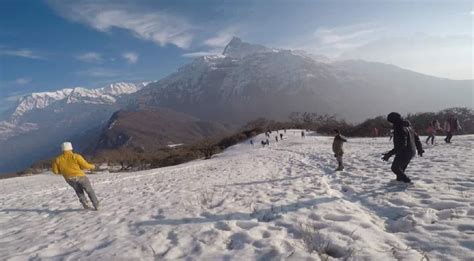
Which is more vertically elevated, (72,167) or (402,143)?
(402,143)

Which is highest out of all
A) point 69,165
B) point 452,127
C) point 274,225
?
point 452,127

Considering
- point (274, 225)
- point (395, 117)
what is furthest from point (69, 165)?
point (395, 117)

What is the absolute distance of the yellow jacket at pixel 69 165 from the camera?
34.3 ft

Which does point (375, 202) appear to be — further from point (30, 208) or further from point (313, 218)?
point (30, 208)

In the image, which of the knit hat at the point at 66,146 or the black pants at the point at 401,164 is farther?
the knit hat at the point at 66,146

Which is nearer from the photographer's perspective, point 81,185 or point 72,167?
point 72,167

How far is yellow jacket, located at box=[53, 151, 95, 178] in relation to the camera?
10461mm

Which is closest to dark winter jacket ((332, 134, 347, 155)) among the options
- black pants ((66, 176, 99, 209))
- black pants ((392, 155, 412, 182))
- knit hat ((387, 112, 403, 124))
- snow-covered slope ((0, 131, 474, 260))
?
snow-covered slope ((0, 131, 474, 260))

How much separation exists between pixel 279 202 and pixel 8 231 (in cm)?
764

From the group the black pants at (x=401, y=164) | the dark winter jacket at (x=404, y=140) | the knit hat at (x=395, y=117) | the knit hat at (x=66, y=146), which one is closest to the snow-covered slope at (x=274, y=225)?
the black pants at (x=401, y=164)

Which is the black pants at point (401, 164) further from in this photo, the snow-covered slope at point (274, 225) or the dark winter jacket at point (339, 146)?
the dark winter jacket at point (339, 146)

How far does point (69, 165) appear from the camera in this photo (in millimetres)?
10492

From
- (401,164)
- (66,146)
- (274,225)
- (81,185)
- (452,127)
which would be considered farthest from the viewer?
(452,127)

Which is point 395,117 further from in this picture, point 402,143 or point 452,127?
point 452,127
